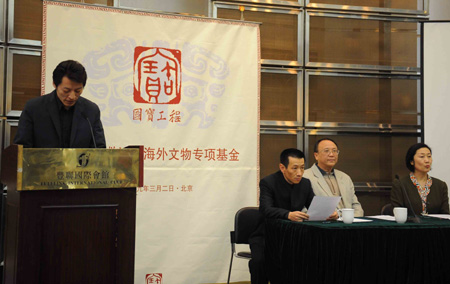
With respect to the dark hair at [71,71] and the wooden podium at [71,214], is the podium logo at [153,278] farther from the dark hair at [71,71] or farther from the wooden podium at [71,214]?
the dark hair at [71,71]

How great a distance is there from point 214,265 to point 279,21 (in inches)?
83.7

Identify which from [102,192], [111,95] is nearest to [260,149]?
[111,95]

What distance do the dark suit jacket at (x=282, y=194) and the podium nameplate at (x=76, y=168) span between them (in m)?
1.32

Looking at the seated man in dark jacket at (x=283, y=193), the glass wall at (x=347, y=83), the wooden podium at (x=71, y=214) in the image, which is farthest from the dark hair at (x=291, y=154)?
the wooden podium at (x=71, y=214)

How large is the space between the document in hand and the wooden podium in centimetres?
116

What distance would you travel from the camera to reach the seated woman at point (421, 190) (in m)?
3.50

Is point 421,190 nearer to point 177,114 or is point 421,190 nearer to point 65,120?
point 177,114

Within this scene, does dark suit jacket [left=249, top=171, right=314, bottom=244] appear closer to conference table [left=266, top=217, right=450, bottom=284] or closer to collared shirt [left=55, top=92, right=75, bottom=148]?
conference table [left=266, top=217, right=450, bottom=284]

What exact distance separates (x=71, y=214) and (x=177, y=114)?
1934 mm

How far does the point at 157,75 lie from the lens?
12.3 feet

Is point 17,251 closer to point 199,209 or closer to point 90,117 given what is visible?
point 90,117

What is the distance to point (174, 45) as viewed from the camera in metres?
3.79

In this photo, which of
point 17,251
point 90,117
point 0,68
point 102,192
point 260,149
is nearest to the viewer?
point 17,251

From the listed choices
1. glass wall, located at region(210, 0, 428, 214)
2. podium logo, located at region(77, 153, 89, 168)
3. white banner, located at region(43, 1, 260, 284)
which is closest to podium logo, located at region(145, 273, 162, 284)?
white banner, located at region(43, 1, 260, 284)
